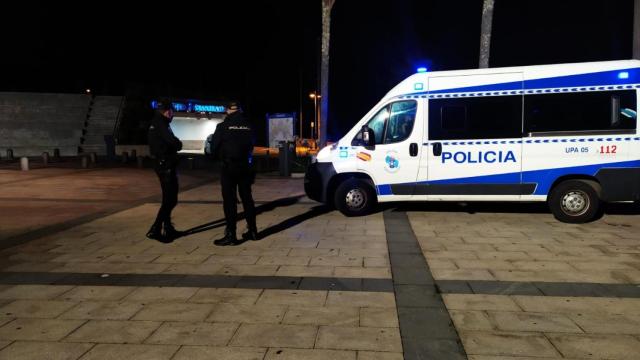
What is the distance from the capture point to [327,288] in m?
4.88

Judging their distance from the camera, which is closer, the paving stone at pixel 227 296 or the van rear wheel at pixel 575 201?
the paving stone at pixel 227 296

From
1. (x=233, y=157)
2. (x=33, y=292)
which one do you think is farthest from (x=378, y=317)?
(x=33, y=292)

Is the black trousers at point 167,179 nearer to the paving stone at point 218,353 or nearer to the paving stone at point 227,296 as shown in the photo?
the paving stone at point 227,296

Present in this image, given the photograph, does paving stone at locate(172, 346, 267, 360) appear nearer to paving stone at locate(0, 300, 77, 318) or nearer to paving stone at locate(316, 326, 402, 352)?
paving stone at locate(316, 326, 402, 352)

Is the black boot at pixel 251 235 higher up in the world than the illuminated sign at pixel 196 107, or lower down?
lower down

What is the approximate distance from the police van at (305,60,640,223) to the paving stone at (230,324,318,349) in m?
4.97

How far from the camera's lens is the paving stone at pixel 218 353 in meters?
3.35

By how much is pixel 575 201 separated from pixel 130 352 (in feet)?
23.8

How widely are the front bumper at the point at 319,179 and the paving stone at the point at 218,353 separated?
17.9 feet

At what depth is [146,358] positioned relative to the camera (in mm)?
3348

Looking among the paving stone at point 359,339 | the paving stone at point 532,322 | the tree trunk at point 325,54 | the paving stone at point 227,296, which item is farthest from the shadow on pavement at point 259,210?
the tree trunk at point 325,54

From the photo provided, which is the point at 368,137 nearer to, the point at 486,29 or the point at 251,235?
the point at 251,235

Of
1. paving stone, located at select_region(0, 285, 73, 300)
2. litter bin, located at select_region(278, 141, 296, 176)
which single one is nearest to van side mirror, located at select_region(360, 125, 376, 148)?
paving stone, located at select_region(0, 285, 73, 300)

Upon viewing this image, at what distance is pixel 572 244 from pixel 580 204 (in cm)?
162
